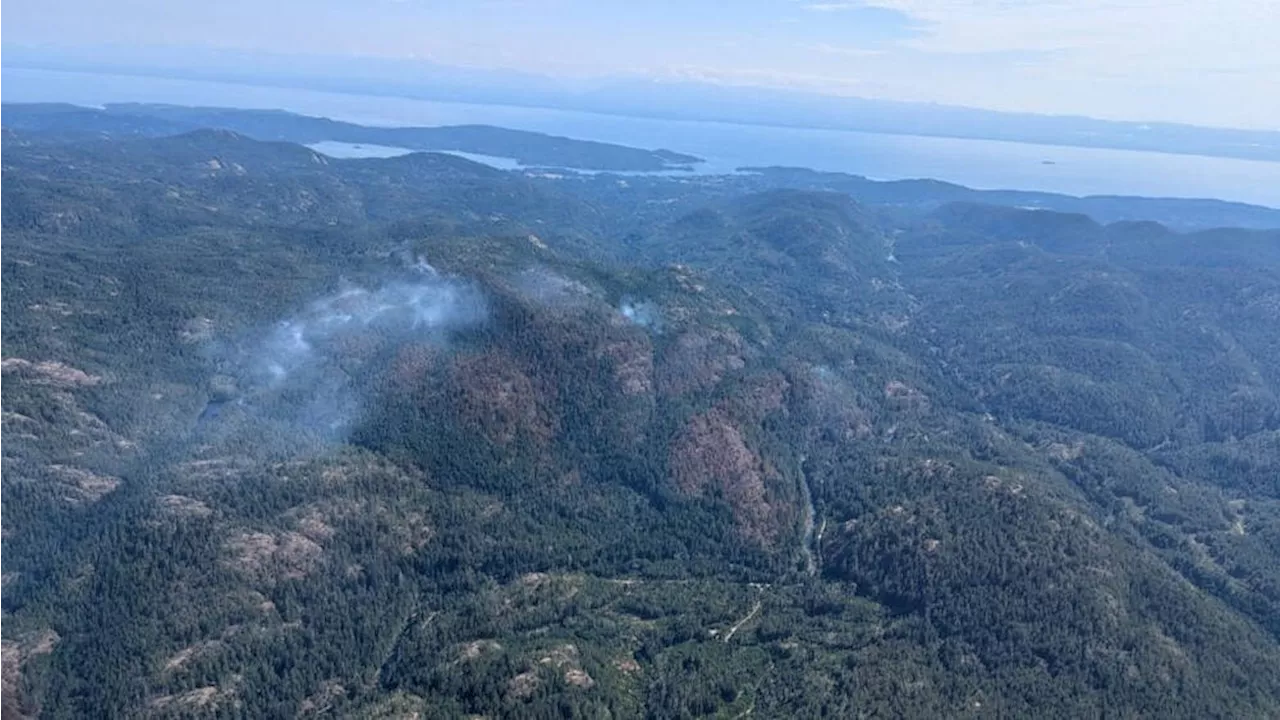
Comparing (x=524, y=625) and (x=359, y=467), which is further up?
(x=359, y=467)

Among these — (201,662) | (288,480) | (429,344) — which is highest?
(429,344)

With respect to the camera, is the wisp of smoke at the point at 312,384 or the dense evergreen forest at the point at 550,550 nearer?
the dense evergreen forest at the point at 550,550

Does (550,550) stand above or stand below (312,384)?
below

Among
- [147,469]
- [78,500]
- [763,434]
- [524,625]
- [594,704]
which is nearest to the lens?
[594,704]

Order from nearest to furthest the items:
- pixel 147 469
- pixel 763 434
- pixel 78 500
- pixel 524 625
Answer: pixel 524 625 < pixel 78 500 < pixel 147 469 < pixel 763 434

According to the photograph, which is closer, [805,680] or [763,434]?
[805,680]

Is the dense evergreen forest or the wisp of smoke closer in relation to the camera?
the dense evergreen forest

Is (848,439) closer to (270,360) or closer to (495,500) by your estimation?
(495,500)

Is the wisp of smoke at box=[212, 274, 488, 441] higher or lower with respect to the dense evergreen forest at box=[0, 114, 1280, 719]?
higher

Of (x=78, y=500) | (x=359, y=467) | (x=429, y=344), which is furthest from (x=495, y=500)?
(x=78, y=500)

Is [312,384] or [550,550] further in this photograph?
[312,384]

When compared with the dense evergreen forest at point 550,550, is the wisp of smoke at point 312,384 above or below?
above
